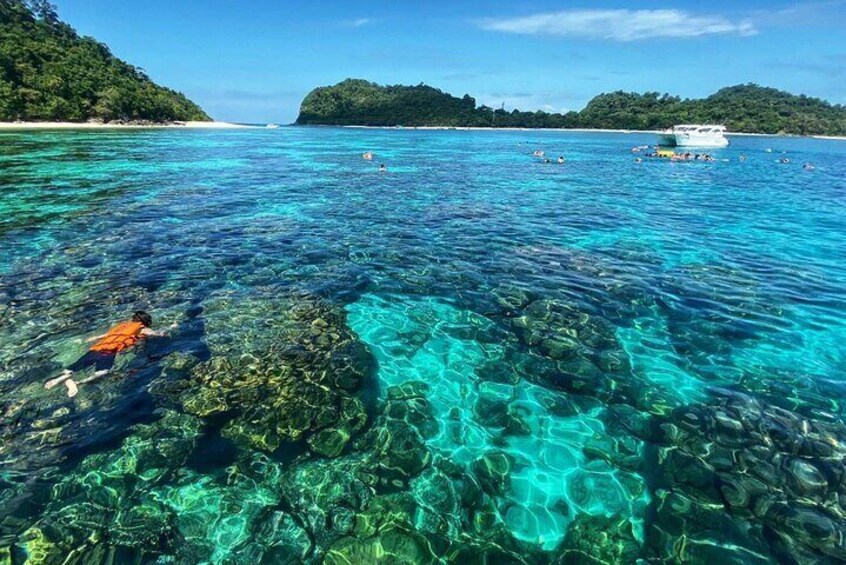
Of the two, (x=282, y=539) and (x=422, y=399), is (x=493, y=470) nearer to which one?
(x=422, y=399)

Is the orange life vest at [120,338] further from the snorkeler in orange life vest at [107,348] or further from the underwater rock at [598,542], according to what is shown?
the underwater rock at [598,542]

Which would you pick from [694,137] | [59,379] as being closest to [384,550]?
[59,379]

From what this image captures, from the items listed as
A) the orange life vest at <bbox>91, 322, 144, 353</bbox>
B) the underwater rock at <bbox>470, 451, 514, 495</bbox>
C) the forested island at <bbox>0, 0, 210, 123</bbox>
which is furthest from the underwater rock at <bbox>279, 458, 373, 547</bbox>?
the forested island at <bbox>0, 0, 210, 123</bbox>

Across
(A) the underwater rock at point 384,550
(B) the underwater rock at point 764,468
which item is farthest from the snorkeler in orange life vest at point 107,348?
(B) the underwater rock at point 764,468

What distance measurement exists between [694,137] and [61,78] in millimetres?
126112

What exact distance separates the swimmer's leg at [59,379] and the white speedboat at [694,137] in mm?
81772

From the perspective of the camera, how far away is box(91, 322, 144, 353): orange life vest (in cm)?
798

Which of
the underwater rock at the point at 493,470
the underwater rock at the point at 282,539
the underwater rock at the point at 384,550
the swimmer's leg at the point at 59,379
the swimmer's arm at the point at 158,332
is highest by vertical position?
the swimmer's arm at the point at 158,332

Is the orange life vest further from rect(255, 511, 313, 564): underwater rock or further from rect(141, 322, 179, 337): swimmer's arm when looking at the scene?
rect(255, 511, 313, 564): underwater rock

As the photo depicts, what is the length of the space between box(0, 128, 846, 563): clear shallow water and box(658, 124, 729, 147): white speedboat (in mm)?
62961

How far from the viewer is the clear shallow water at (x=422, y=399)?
5047mm

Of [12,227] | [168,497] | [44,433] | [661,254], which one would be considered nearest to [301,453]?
[168,497]

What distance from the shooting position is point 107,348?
7.96 m

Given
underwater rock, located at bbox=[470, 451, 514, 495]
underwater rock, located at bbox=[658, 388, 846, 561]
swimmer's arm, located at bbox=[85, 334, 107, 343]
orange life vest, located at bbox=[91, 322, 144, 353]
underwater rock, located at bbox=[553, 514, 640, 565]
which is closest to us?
underwater rock, located at bbox=[553, 514, 640, 565]
